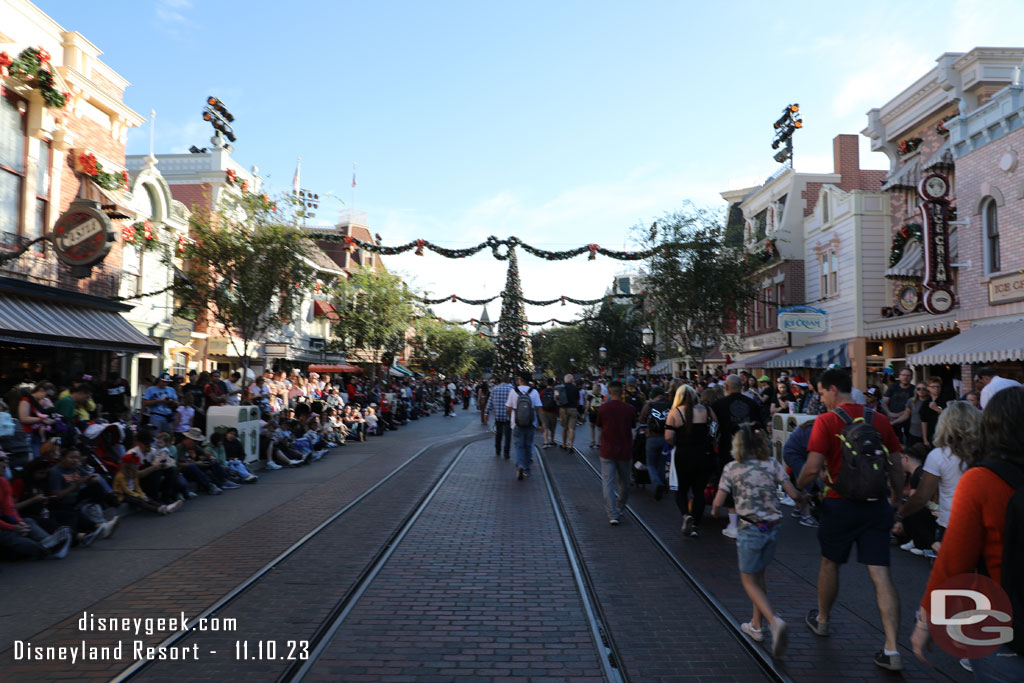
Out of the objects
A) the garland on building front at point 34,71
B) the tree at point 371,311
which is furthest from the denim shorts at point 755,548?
the tree at point 371,311

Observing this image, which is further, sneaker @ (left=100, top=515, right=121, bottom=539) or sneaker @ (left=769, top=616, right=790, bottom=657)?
sneaker @ (left=100, top=515, right=121, bottom=539)

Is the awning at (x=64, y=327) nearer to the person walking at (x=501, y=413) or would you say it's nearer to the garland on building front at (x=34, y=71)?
the garland on building front at (x=34, y=71)

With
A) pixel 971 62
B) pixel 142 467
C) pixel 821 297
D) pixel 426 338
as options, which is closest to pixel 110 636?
pixel 142 467

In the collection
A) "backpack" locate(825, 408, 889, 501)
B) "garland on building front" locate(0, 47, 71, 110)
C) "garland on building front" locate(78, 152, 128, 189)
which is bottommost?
"backpack" locate(825, 408, 889, 501)

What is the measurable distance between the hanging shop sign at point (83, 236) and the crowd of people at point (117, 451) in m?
2.47

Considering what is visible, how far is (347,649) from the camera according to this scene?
15.3ft

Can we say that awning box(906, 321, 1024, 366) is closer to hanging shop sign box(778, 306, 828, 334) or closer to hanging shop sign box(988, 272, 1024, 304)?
hanging shop sign box(988, 272, 1024, 304)

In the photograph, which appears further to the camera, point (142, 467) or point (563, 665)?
point (142, 467)

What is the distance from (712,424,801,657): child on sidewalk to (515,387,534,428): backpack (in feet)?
25.4

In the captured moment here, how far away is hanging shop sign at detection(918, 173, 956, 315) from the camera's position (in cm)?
1780

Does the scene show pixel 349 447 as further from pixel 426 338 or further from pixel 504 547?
pixel 426 338

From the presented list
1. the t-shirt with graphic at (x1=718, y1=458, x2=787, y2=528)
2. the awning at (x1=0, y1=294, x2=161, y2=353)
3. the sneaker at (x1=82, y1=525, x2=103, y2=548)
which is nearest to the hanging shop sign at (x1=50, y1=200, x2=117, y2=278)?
the awning at (x1=0, y1=294, x2=161, y2=353)

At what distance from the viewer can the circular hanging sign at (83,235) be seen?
14289mm

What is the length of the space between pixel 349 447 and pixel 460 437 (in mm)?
3980
